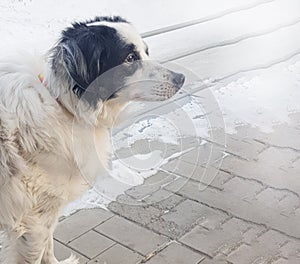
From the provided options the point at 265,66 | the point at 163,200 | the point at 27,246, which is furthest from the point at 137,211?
the point at 265,66

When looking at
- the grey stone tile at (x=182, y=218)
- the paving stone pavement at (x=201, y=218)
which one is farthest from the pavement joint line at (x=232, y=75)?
the grey stone tile at (x=182, y=218)

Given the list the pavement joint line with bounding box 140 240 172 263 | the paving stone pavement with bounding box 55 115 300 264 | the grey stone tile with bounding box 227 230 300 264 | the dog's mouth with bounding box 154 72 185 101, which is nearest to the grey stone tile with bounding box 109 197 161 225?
the paving stone pavement with bounding box 55 115 300 264

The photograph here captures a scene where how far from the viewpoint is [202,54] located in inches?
216

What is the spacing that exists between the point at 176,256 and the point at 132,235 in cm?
29

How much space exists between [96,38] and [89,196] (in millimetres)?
1277

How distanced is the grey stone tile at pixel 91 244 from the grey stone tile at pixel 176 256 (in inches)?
10.4

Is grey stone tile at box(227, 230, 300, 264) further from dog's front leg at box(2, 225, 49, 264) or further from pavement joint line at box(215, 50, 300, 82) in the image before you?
pavement joint line at box(215, 50, 300, 82)

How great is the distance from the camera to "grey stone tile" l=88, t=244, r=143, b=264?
268 centimetres

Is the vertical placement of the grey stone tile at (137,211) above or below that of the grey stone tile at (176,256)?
above

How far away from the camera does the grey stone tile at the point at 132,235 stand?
9.12ft

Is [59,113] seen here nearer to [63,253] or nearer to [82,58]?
[82,58]

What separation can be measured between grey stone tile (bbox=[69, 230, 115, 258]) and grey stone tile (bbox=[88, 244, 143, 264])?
3 cm

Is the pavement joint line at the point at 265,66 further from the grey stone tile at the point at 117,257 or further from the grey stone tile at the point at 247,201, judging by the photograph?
the grey stone tile at the point at 117,257

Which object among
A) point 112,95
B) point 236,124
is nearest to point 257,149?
point 236,124
